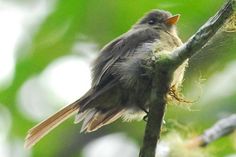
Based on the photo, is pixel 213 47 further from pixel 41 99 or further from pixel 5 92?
pixel 41 99

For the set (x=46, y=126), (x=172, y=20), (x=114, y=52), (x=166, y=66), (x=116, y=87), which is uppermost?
(x=172, y=20)

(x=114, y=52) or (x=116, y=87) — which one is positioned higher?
(x=114, y=52)

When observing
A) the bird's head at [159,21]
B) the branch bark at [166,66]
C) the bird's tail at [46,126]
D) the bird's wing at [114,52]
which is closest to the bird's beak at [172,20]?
the bird's head at [159,21]

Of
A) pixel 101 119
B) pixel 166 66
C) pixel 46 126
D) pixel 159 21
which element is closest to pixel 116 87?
pixel 101 119

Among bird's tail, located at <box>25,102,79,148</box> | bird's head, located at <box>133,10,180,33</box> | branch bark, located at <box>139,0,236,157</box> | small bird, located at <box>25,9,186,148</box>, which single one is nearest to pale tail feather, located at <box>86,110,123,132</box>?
small bird, located at <box>25,9,186,148</box>

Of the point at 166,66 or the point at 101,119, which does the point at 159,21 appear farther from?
the point at 166,66

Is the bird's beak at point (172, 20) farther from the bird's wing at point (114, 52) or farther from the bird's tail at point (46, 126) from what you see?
the bird's tail at point (46, 126)

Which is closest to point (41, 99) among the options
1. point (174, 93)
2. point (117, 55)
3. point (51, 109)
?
point (51, 109)
